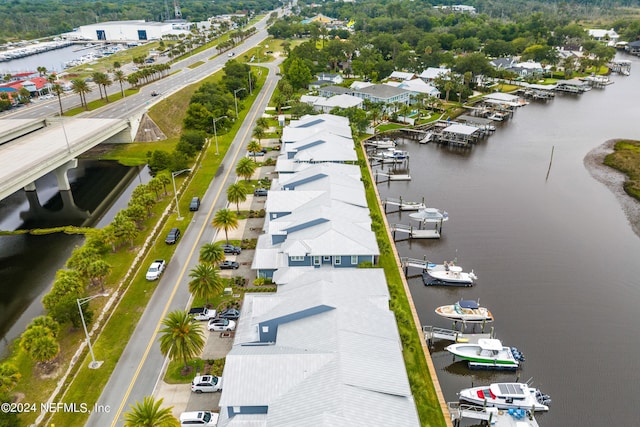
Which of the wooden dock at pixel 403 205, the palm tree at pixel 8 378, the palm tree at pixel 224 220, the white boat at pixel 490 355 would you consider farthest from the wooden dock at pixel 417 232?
the palm tree at pixel 8 378

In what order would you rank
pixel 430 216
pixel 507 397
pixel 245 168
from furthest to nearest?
pixel 245 168, pixel 430 216, pixel 507 397

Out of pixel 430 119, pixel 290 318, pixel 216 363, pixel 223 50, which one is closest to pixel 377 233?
pixel 290 318

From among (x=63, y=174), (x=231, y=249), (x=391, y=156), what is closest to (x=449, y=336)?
(x=231, y=249)

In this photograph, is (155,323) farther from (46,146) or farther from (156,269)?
(46,146)

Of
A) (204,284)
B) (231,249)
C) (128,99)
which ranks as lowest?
(231,249)

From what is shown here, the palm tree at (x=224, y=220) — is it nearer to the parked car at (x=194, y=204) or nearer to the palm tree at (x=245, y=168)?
the parked car at (x=194, y=204)

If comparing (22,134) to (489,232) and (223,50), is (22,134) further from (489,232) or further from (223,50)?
(223,50)
